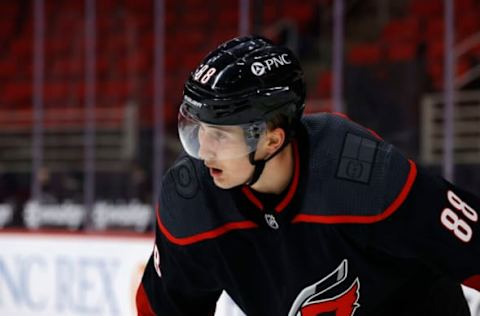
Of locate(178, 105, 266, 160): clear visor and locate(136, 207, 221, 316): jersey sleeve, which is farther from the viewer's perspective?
locate(136, 207, 221, 316): jersey sleeve

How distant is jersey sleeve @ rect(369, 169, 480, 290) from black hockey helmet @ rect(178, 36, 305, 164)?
240mm

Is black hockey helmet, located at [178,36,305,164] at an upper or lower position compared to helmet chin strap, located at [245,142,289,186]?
upper

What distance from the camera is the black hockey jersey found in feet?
5.24

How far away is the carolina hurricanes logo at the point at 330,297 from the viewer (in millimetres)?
1701

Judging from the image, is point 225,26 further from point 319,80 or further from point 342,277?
point 342,277

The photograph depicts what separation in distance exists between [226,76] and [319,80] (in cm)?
252

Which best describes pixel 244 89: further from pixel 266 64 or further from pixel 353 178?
pixel 353 178

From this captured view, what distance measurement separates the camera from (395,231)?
62.9 inches

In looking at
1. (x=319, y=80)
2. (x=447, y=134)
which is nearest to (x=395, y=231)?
(x=447, y=134)

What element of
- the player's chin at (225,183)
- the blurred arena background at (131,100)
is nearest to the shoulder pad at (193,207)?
the player's chin at (225,183)

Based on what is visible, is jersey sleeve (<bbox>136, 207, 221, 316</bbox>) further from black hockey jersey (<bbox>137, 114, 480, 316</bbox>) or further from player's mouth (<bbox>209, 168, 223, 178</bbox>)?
player's mouth (<bbox>209, 168, 223, 178</bbox>)

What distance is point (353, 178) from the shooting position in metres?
1.63

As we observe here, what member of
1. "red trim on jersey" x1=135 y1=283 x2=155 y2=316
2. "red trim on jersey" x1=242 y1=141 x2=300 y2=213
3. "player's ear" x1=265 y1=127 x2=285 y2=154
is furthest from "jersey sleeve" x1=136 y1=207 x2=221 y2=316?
"player's ear" x1=265 y1=127 x2=285 y2=154

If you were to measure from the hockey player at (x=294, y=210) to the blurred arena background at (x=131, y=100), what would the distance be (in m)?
1.88
